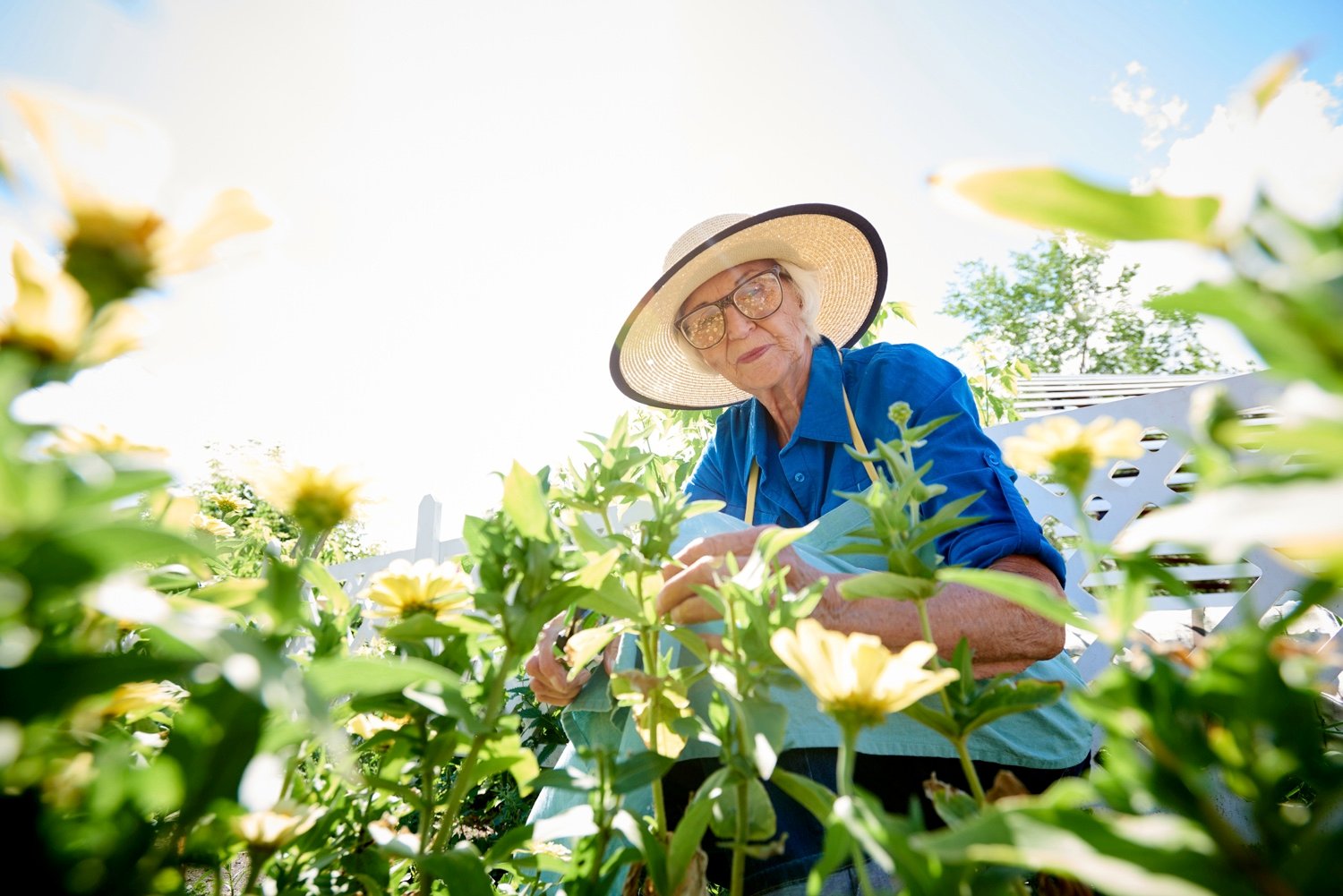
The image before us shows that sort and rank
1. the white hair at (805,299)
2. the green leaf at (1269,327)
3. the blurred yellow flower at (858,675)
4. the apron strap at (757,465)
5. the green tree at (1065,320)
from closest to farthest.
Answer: the green leaf at (1269,327), the blurred yellow flower at (858,675), the apron strap at (757,465), the white hair at (805,299), the green tree at (1065,320)

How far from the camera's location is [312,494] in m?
0.39

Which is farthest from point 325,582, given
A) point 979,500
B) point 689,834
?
point 979,500

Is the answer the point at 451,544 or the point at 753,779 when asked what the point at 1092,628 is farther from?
the point at 451,544

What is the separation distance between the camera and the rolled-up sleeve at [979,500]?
90cm

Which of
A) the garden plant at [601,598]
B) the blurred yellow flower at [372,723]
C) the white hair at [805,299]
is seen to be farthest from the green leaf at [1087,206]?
the white hair at [805,299]

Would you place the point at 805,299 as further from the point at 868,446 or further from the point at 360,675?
the point at 360,675

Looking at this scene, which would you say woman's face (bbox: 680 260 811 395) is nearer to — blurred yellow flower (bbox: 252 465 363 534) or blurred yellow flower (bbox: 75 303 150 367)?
blurred yellow flower (bbox: 252 465 363 534)

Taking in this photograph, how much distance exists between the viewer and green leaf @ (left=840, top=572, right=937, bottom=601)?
423 millimetres

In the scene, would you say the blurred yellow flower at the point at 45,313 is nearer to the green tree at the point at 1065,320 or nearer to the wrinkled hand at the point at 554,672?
the wrinkled hand at the point at 554,672

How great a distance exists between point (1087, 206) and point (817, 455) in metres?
1.26

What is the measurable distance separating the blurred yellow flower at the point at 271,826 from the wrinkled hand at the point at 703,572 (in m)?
0.28

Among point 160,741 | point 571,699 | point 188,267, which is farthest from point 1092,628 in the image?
point 571,699

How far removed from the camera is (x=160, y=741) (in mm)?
408

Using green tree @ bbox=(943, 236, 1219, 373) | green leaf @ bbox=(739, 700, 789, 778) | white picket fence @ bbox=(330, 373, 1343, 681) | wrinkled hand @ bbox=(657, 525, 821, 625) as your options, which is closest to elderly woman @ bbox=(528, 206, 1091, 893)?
wrinkled hand @ bbox=(657, 525, 821, 625)
